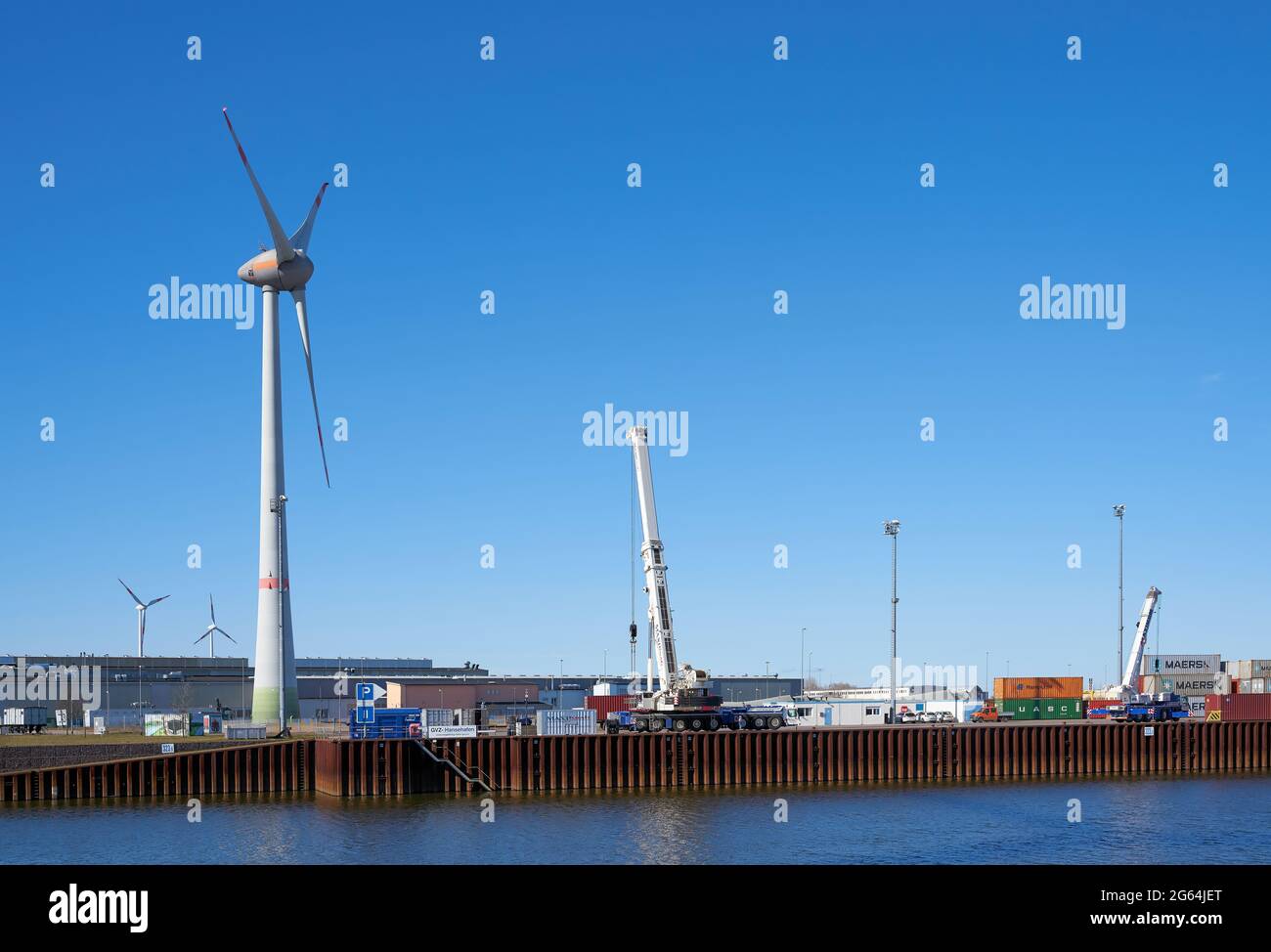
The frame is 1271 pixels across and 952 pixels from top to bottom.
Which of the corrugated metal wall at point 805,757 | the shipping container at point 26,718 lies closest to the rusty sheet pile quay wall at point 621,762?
the corrugated metal wall at point 805,757

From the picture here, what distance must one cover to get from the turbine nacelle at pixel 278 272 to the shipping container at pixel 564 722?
143 feet

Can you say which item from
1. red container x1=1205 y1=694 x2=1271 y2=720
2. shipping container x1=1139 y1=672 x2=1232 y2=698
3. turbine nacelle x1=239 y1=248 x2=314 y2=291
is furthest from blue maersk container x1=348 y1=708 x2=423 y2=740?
shipping container x1=1139 y1=672 x2=1232 y2=698

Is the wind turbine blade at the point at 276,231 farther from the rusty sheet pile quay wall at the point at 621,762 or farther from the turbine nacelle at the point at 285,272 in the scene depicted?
the rusty sheet pile quay wall at the point at 621,762

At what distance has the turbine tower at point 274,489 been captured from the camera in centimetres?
9588

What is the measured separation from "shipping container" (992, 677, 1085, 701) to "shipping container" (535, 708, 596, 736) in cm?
5439

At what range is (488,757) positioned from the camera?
73.1 m

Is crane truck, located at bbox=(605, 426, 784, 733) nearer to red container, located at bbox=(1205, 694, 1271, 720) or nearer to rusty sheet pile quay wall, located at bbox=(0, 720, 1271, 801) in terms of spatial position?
rusty sheet pile quay wall, located at bbox=(0, 720, 1271, 801)

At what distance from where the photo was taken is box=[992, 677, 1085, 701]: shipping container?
12438cm

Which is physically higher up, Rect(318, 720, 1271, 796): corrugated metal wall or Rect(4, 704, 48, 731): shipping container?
Rect(318, 720, 1271, 796): corrugated metal wall

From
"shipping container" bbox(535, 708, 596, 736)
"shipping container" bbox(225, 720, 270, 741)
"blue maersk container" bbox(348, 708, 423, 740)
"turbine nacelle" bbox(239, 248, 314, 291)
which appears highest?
"turbine nacelle" bbox(239, 248, 314, 291)

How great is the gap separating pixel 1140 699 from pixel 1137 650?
9489 millimetres

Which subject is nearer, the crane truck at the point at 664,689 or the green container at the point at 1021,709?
the crane truck at the point at 664,689

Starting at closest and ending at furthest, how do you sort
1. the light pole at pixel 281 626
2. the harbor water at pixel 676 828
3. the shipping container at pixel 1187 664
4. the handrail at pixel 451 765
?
the harbor water at pixel 676 828 < the handrail at pixel 451 765 < the light pole at pixel 281 626 < the shipping container at pixel 1187 664
